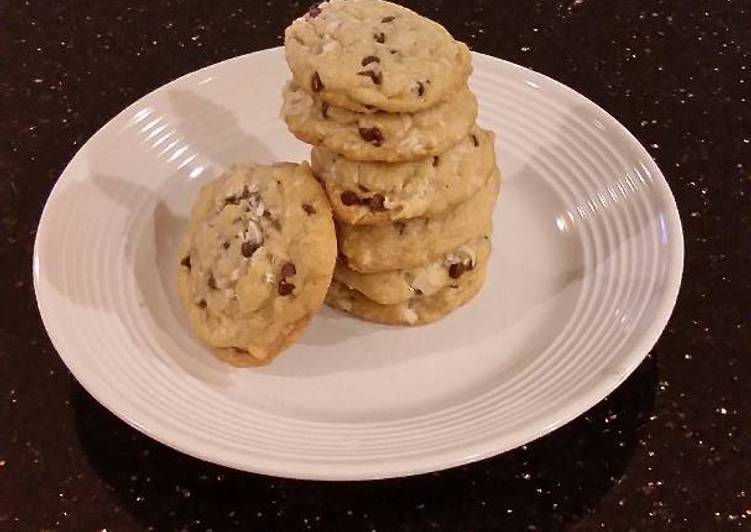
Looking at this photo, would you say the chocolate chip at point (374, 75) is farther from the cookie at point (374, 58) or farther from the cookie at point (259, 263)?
the cookie at point (259, 263)

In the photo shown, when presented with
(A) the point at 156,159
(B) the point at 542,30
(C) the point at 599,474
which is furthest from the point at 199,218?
(B) the point at 542,30

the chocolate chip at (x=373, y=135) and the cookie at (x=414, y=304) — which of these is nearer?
the chocolate chip at (x=373, y=135)

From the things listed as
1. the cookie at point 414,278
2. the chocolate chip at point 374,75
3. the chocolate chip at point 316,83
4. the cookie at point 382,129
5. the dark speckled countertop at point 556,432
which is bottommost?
the dark speckled countertop at point 556,432

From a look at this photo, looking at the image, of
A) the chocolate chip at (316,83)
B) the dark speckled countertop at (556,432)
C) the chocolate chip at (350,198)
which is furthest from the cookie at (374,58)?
the dark speckled countertop at (556,432)

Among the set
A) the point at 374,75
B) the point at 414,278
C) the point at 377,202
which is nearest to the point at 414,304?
the point at 414,278

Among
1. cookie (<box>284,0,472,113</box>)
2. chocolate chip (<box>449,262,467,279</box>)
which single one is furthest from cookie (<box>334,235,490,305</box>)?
cookie (<box>284,0,472,113</box>)

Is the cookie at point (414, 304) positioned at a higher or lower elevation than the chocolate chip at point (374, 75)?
lower
